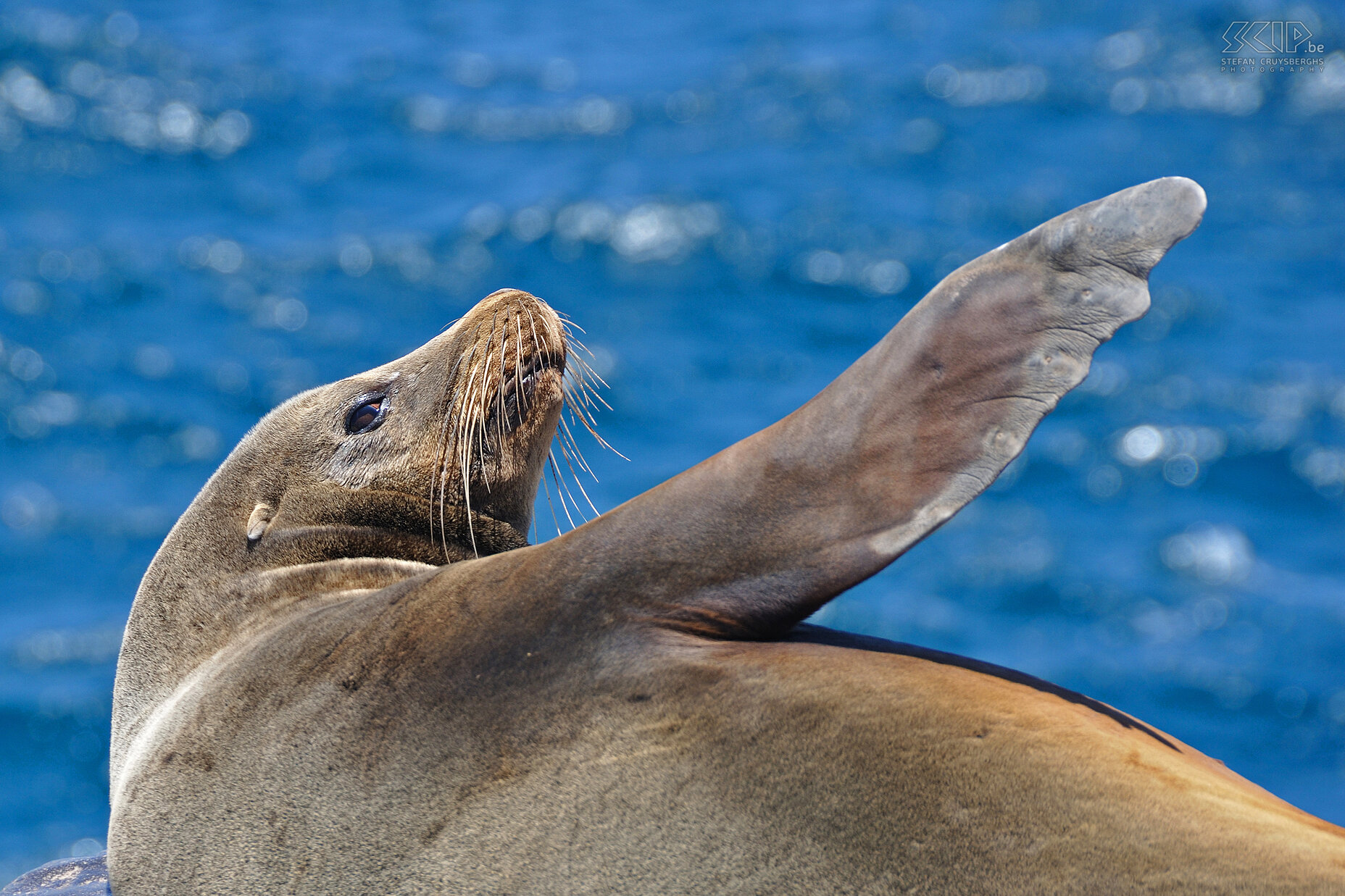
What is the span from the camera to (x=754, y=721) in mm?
2277

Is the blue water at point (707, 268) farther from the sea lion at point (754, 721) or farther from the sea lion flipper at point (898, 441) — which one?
the sea lion flipper at point (898, 441)

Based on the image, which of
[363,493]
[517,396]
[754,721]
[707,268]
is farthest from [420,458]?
[707,268]

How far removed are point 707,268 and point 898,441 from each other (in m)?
9.14

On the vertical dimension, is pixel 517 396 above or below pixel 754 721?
above

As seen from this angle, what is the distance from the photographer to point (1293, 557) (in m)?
8.55

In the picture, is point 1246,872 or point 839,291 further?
point 839,291

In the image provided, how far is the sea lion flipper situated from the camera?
2207 millimetres

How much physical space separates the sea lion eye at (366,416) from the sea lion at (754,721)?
891 millimetres

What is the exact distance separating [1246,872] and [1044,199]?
Answer: 10184 millimetres

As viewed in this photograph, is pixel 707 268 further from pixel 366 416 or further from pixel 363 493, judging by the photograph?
pixel 363 493

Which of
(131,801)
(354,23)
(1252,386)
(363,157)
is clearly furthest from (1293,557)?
(354,23)

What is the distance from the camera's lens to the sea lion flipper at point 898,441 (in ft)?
7.24

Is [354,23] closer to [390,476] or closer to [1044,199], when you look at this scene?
[1044,199]

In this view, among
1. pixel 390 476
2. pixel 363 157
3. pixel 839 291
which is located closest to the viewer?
pixel 390 476
